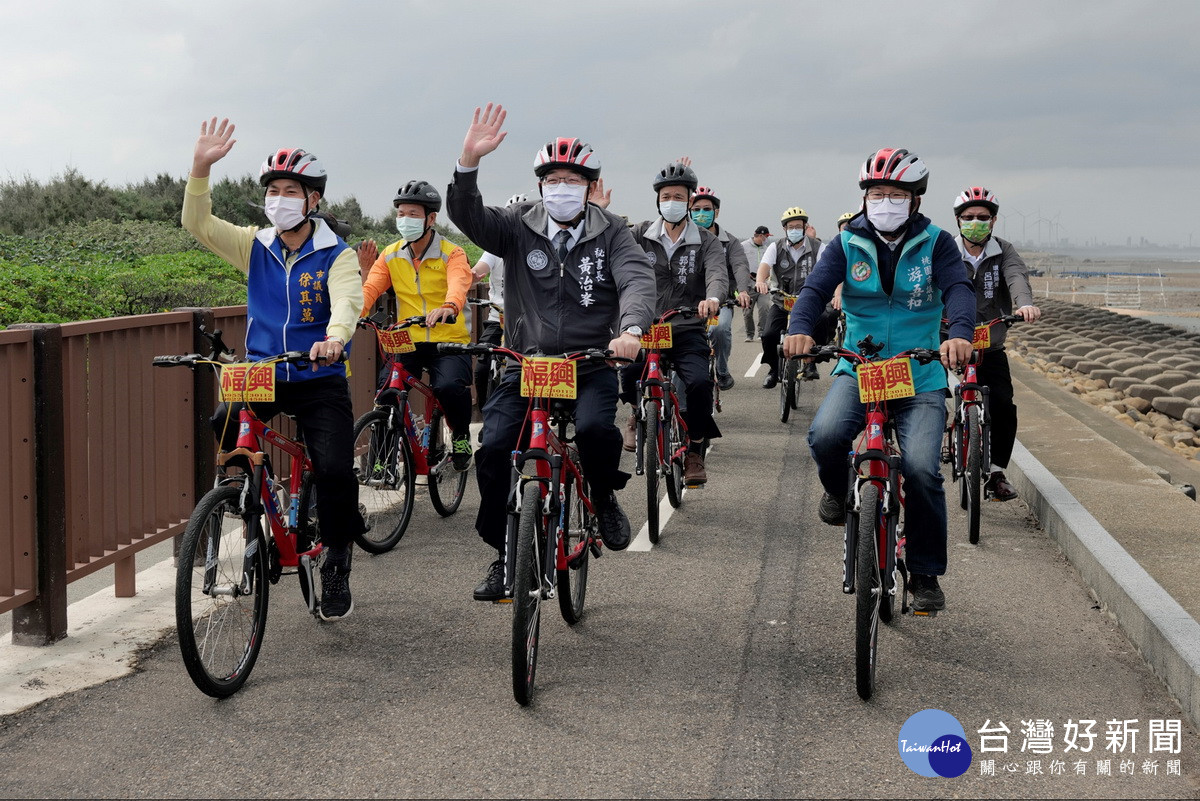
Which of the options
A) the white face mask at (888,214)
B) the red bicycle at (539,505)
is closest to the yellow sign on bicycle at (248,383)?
the red bicycle at (539,505)

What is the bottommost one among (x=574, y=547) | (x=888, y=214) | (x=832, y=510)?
(x=574, y=547)

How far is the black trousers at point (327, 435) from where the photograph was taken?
595 cm

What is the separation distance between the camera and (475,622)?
6.35 metres

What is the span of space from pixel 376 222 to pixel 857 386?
4262 cm

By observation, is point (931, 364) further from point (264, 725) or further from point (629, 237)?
point (264, 725)

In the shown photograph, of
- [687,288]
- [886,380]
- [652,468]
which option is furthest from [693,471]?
[886,380]

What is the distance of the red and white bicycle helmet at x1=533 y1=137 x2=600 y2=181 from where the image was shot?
19.4ft

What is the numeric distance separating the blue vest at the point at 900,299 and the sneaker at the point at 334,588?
2.48 metres

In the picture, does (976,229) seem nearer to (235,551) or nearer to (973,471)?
(973,471)

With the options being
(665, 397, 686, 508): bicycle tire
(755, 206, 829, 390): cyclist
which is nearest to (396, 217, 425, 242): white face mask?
(665, 397, 686, 508): bicycle tire

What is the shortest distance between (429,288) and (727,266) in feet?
8.82

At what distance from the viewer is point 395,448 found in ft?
26.9

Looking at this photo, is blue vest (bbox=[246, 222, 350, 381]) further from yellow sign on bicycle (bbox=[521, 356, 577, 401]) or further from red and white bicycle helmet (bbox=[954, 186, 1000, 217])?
red and white bicycle helmet (bbox=[954, 186, 1000, 217])

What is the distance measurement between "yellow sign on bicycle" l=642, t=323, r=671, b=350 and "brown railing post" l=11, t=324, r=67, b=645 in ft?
13.8
